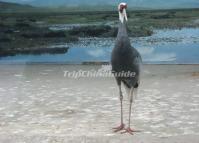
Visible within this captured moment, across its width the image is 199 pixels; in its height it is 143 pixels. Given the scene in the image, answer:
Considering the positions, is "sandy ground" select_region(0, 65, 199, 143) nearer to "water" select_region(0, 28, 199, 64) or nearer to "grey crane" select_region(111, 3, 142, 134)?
"grey crane" select_region(111, 3, 142, 134)

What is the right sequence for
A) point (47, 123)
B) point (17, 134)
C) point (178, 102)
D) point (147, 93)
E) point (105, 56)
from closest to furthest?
point (17, 134), point (47, 123), point (178, 102), point (147, 93), point (105, 56)

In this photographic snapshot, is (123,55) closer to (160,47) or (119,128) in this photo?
(119,128)

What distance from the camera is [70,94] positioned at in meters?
9.31

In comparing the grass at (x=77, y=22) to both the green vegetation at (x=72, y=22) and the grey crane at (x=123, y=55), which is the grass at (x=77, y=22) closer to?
the green vegetation at (x=72, y=22)

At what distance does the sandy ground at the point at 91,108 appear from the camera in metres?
6.28

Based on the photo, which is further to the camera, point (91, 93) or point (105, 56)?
point (105, 56)

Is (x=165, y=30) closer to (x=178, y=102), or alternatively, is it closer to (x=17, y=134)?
(x=178, y=102)

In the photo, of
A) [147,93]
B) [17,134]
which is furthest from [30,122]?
[147,93]

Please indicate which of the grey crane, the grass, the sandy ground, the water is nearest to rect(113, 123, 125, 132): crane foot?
the grey crane

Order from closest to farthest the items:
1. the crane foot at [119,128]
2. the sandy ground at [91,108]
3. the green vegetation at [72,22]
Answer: the sandy ground at [91,108] < the crane foot at [119,128] < the green vegetation at [72,22]

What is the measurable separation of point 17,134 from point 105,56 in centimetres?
697

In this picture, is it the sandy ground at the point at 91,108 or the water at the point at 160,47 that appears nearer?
the sandy ground at the point at 91,108

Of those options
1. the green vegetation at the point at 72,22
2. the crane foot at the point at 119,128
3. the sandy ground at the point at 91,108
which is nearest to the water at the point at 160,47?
the green vegetation at the point at 72,22

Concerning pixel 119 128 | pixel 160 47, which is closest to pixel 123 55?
pixel 119 128
